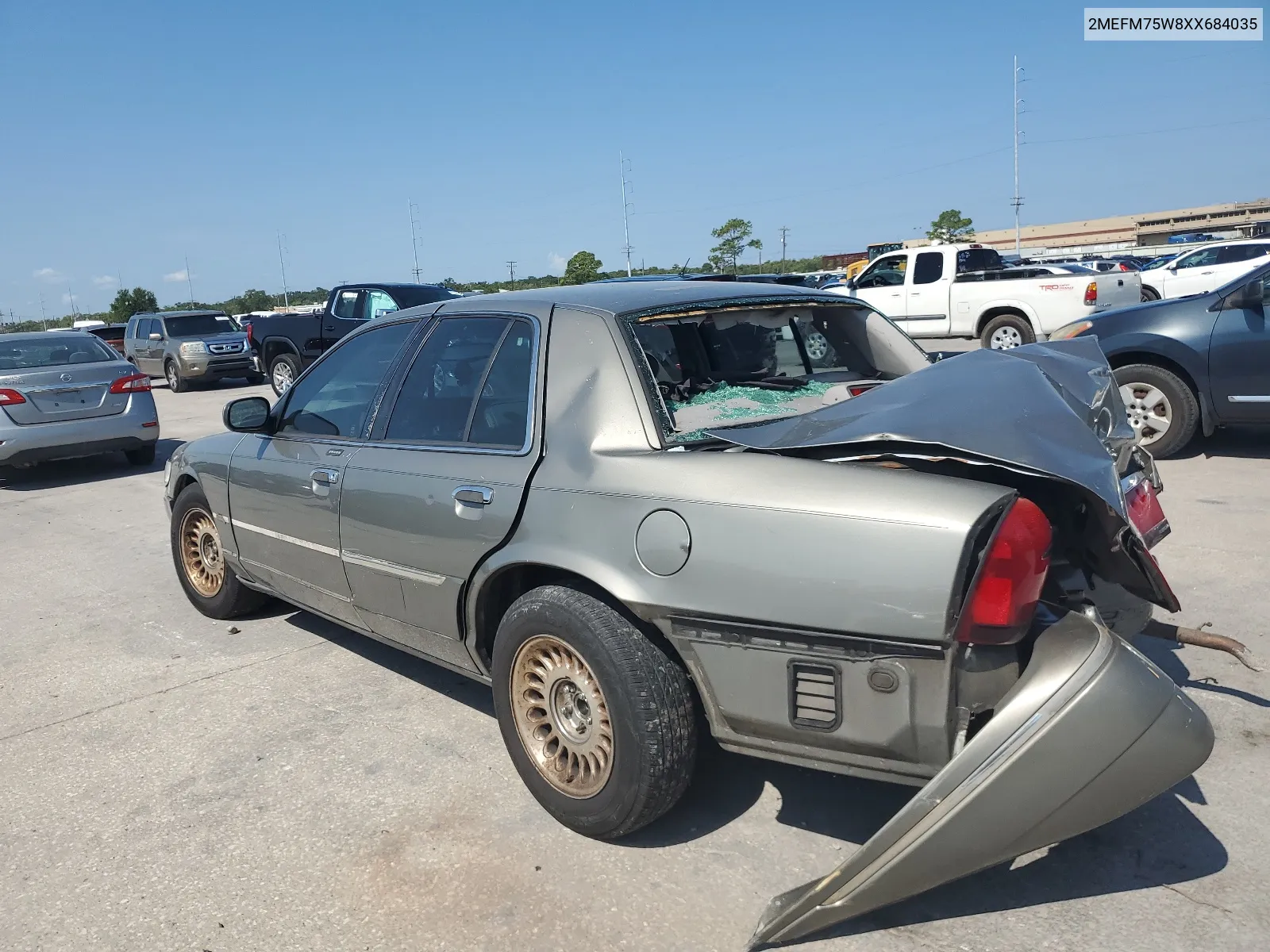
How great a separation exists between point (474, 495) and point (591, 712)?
84cm

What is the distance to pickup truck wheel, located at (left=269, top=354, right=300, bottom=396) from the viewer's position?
55.8 feet

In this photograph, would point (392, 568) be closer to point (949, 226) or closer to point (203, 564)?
point (203, 564)

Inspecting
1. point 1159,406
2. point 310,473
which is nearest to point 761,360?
point 310,473

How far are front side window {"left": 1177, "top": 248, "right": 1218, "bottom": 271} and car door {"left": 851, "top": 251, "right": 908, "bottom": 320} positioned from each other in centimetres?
1011

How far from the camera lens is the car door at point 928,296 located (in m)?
16.2

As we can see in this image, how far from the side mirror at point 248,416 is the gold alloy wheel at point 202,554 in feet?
2.84

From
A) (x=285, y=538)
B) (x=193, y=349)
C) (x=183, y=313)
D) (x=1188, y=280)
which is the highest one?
(x=183, y=313)

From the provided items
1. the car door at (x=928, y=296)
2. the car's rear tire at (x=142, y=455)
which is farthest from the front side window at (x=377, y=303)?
the car door at (x=928, y=296)

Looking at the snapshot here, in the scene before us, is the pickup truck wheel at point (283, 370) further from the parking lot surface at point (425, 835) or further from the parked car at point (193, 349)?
the parking lot surface at point (425, 835)

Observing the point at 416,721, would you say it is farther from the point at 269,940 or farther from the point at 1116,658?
the point at 1116,658

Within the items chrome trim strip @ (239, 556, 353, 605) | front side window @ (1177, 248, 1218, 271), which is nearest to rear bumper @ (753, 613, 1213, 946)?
chrome trim strip @ (239, 556, 353, 605)

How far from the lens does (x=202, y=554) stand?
546cm

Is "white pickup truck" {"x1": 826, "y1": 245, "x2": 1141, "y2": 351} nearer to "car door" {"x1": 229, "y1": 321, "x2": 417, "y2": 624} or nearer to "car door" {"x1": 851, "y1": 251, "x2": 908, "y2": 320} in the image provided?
"car door" {"x1": 851, "y1": 251, "x2": 908, "y2": 320}

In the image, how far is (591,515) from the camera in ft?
9.74
